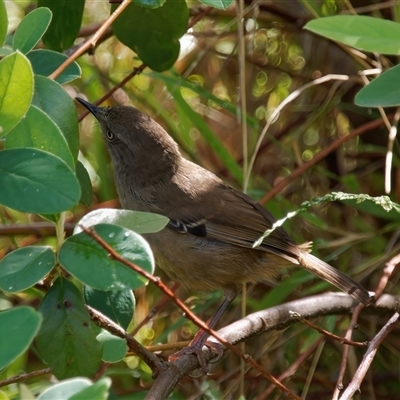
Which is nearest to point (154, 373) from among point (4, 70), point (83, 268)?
point (83, 268)

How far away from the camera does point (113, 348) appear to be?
2227 mm

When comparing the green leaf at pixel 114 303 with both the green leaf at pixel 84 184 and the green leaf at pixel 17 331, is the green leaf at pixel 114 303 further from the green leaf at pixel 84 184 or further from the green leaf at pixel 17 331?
the green leaf at pixel 17 331

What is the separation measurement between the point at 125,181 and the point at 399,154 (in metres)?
1.92

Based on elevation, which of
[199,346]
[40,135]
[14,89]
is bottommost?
[199,346]

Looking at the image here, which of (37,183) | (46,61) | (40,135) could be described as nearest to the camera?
(37,183)

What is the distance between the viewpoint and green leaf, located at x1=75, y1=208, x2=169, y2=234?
1.93 metres

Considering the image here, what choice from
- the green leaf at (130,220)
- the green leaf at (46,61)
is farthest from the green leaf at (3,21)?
the green leaf at (130,220)

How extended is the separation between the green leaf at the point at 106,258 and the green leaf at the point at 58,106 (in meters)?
0.47

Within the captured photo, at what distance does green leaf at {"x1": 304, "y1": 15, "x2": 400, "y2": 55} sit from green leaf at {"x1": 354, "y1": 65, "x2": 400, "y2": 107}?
10cm

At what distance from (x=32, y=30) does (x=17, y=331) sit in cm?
114

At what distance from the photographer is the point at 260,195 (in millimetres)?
4609

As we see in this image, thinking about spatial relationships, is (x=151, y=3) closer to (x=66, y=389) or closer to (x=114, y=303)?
(x=114, y=303)

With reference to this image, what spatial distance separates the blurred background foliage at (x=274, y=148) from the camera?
4340mm

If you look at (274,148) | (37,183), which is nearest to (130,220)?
(37,183)
